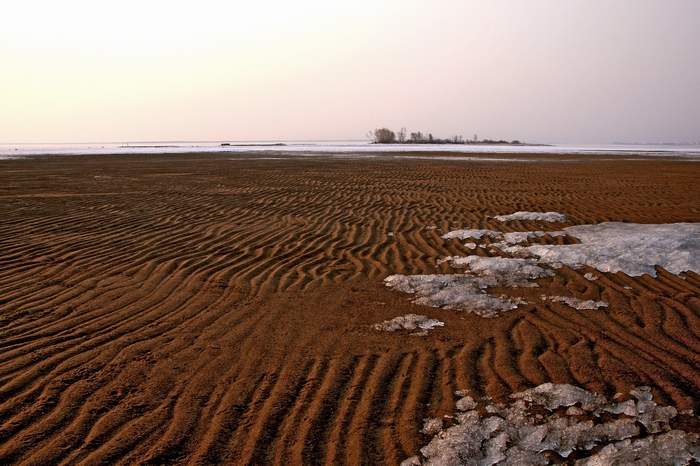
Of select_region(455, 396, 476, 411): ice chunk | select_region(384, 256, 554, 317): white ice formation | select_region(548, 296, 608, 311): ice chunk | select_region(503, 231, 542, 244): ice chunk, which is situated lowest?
select_region(455, 396, 476, 411): ice chunk

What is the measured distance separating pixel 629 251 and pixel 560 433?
493 cm

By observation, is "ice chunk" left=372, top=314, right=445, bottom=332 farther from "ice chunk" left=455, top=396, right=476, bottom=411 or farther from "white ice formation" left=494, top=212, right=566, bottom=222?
"white ice formation" left=494, top=212, right=566, bottom=222

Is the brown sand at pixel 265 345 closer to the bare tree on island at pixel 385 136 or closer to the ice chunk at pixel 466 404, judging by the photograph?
→ the ice chunk at pixel 466 404

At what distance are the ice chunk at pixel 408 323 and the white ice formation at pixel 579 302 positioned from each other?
4.86 ft

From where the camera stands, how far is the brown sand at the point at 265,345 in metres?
2.98

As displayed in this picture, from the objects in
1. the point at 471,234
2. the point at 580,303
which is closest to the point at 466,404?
the point at 580,303

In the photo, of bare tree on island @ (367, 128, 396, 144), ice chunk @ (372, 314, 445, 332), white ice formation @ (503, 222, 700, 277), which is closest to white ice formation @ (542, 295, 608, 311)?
white ice formation @ (503, 222, 700, 277)

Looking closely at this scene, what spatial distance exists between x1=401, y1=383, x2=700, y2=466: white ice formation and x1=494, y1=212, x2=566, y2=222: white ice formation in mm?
6761

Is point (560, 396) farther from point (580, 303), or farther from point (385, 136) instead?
point (385, 136)

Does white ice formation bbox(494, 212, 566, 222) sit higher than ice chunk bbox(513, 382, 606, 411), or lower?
higher

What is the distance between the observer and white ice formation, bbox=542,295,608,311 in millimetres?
5027

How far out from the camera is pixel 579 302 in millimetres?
5168

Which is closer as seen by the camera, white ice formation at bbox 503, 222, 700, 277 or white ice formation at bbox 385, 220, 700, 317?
white ice formation at bbox 385, 220, 700, 317

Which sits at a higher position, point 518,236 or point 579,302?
point 518,236
